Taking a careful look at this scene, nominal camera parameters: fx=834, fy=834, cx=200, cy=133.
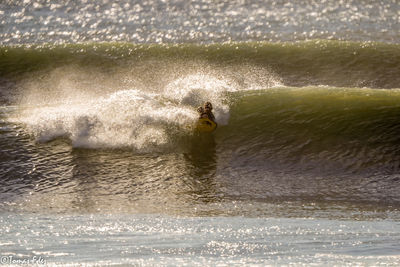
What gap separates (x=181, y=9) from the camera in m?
23.6

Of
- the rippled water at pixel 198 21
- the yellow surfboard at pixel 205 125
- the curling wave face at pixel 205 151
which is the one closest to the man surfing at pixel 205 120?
the yellow surfboard at pixel 205 125

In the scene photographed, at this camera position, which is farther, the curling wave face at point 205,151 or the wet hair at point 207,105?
the wet hair at point 207,105

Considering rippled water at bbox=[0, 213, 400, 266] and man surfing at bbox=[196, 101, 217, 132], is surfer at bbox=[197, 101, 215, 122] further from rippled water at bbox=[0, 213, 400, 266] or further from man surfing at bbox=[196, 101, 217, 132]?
rippled water at bbox=[0, 213, 400, 266]

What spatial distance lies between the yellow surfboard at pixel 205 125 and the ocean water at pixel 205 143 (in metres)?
0.12

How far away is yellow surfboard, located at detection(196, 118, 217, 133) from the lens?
1242cm

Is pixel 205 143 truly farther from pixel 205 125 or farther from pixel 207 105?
pixel 207 105

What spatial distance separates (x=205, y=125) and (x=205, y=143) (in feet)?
1.05

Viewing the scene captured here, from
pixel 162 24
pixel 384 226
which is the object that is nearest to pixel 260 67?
pixel 162 24

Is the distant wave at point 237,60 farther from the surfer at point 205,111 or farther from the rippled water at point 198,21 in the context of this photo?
the surfer at point 205,111

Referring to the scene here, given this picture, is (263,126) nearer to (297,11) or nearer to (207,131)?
(207,131)

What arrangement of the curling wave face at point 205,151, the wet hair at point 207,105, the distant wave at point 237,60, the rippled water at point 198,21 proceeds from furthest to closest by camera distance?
the rippled water at point 198,21 → the distant wave at point 237,60 → the wet hair at point 207,105 → the curling wave face at point 205,151

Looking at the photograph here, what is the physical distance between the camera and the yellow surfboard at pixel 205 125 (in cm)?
1242

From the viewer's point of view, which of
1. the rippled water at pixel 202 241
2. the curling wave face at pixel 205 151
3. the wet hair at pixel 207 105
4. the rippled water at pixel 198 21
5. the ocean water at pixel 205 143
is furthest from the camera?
the rippled water at pixel 198 21

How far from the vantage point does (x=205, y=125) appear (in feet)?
40.8
